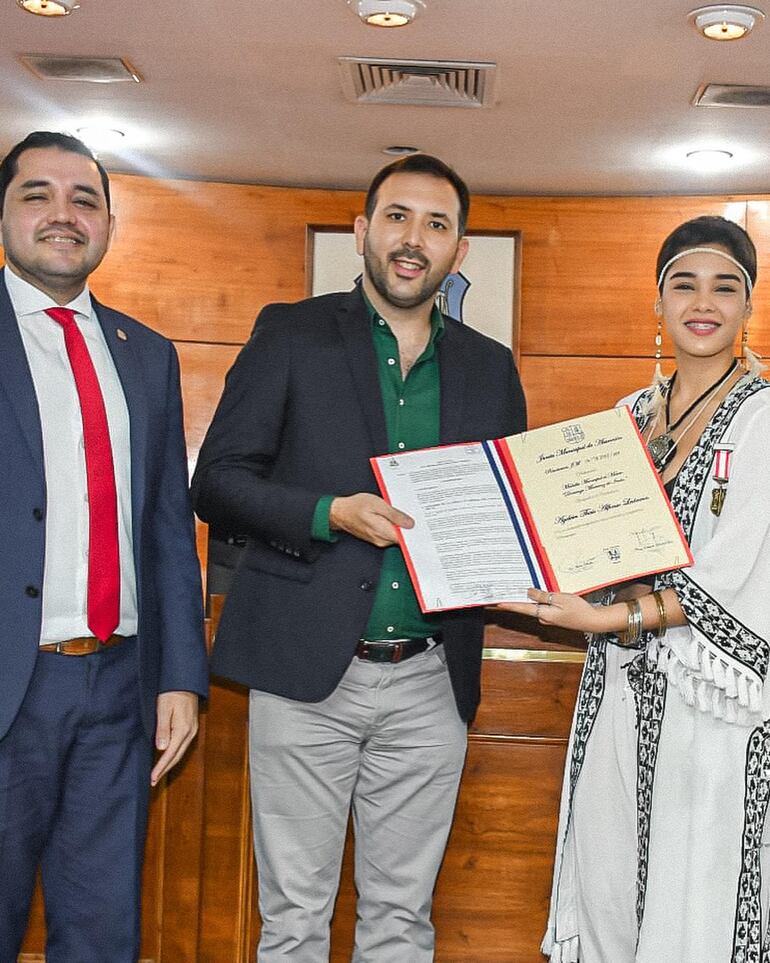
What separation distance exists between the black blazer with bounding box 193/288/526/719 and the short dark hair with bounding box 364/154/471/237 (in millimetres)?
247

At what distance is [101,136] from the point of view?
527 cm

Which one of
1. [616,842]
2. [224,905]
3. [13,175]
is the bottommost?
[224,905]

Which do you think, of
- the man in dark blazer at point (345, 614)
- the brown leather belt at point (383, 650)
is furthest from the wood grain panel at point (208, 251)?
the brown leather belt at point (383, 650)

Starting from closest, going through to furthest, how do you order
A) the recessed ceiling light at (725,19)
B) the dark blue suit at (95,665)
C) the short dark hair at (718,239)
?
the dark blue suit at (95,665) < the short dark hair at (718,239) < the recessed ceiling light at (725,19)

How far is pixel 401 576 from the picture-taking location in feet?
7.14

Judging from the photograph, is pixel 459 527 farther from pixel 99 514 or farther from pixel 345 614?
pixel 99 514

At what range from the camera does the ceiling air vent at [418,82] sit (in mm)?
4172

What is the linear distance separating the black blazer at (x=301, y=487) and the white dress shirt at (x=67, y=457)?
22 centimetres

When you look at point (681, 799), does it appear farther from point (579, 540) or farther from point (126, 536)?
point (126, 536)

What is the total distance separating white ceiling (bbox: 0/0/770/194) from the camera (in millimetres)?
3766

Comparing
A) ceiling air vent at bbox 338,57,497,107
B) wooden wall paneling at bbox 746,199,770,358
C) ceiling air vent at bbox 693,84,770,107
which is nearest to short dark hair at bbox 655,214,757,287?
ceiling air vent at bbox 338,57,497,107

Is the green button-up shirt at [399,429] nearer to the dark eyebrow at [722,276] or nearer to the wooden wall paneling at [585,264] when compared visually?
the dark eyebrow at [722,276]

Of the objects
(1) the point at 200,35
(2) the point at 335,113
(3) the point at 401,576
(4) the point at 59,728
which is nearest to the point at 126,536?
(4) the point at 59,728

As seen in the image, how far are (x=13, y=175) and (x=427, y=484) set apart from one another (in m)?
0.92
